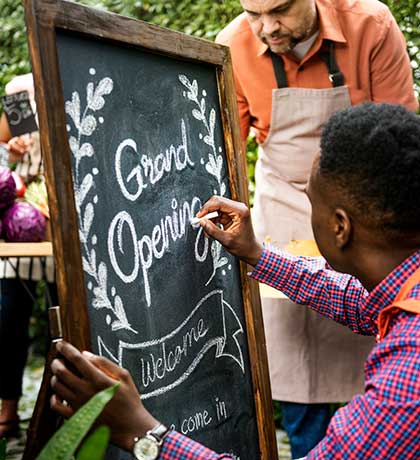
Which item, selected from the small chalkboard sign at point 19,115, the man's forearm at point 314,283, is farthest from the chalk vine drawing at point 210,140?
the small chalkboard sign at point 19,115

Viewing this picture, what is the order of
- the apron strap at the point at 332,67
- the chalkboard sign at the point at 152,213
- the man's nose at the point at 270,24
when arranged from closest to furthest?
the chalkboard sign at the point at 152,213
the man's nose at the point at 270,24
the apron strap at the point at 332,67

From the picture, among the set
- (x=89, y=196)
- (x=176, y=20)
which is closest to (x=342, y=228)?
(x=89, y=196)

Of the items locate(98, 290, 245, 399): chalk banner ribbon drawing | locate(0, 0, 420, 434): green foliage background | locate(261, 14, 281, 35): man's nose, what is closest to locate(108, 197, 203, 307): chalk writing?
locate(98, 290, 245, 399): chalk banner ribbon drawing

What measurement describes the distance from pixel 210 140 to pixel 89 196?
0.60 meters

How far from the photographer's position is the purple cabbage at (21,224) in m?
3.78

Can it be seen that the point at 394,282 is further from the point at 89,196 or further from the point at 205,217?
the point at 89,196

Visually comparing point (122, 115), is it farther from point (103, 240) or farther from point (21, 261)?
point (21, 261)

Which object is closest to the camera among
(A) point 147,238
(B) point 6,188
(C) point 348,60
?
(A) point 147,238

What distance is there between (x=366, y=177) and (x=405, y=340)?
345 mm

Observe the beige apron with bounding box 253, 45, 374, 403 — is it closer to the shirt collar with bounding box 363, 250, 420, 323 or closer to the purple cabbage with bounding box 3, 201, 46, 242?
the purple cabbage with bounding box 3, 201, 46, 242

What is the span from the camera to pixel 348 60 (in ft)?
10.8

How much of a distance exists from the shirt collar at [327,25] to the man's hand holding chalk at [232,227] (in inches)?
44.5

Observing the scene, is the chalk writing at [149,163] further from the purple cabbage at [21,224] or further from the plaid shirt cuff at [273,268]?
the purple cabbage at [21,224]

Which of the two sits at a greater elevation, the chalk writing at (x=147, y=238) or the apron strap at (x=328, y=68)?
the apron strap at (x=328, y=68)
